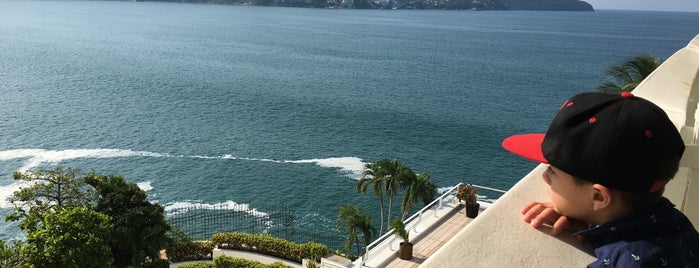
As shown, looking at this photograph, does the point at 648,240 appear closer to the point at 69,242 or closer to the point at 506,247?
the point at 506,247

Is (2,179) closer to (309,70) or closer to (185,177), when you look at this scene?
(185,177)

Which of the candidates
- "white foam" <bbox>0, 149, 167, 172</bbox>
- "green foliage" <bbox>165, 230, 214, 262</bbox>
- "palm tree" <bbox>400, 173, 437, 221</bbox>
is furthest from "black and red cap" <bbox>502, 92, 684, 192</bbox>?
"white foam" <bbox>0, 149, 167, 172</bbox>

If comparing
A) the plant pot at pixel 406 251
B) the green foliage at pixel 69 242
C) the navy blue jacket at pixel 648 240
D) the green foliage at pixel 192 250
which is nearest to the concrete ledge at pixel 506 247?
the navy blue jacket at pixel 648 240

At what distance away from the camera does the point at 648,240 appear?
8.43 ft

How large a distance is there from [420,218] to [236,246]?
10731 mm

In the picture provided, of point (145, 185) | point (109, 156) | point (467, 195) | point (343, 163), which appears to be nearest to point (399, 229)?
point (467, 195)

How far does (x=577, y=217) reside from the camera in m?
2.85

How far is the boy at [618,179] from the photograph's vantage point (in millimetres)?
2465

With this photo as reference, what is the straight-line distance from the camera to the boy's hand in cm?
277

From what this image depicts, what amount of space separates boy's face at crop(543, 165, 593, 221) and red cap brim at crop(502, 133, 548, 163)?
0.10 metres

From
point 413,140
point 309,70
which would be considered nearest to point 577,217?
point 413,140

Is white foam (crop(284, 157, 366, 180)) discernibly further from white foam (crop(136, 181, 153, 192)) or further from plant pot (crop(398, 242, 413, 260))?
plant pot (crop(398, 242, 413, 260))

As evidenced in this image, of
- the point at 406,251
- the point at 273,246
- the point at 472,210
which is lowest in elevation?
the point at 273,246

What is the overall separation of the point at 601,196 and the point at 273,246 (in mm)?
24676
